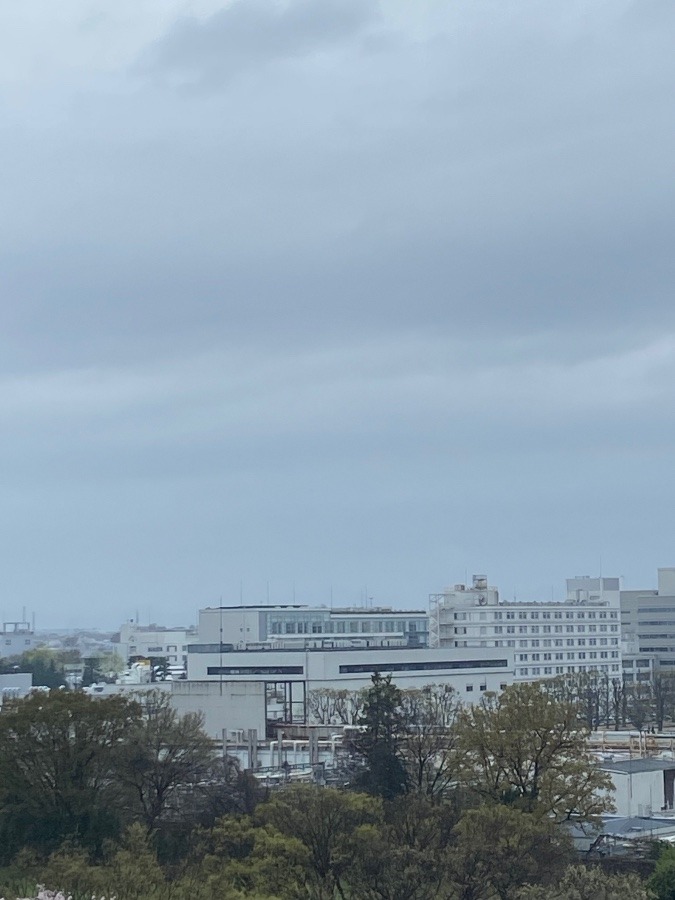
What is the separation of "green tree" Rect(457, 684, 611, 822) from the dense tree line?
0.04 m

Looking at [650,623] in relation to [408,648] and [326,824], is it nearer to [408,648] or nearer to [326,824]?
[408,648]

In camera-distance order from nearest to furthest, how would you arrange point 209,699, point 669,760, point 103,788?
1. point 103,788
2. point 669,760
3. point 209,699

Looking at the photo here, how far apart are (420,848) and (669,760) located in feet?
81.1

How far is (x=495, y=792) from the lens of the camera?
35.1m

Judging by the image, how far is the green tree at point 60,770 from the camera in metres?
35.9

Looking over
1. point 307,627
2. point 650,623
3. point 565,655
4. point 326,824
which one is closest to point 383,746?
point 326,824

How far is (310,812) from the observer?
31297 mm

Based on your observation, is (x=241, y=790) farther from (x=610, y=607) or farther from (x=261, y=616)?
(x=610, y=607)

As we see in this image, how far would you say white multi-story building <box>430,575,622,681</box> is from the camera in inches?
3836

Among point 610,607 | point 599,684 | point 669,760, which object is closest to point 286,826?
point 669,760

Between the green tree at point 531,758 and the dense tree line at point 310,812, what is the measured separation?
1.7 inches

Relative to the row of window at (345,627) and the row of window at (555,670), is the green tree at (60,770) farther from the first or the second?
the row of window at (555,670)

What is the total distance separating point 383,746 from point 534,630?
201 ft

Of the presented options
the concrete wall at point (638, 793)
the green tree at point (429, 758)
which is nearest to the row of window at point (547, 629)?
the concrete wall at point (638, 793)
